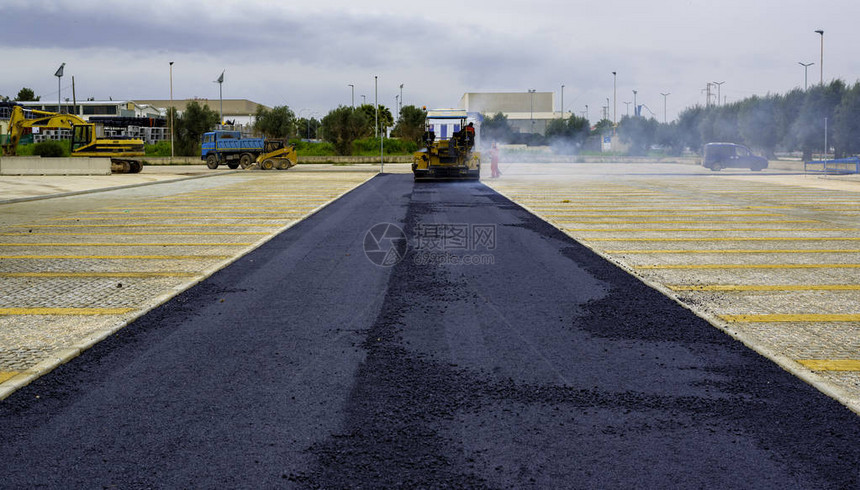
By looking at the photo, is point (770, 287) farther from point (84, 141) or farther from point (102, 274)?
point (84, 141)

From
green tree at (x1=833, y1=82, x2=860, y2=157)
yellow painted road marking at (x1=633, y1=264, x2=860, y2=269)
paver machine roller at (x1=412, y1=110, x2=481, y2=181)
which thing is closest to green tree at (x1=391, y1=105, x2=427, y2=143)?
green tree at (x1=833, y1=82, x2=860, y2=157)

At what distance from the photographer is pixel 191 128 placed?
72.2 m

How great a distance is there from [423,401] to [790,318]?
14.5 ft

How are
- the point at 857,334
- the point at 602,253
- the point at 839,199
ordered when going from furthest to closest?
1. the point at 839,199
2. the point at 602,253
3. the point at 857,334

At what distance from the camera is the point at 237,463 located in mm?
4141

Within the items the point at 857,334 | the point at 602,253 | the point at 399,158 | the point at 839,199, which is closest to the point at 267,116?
the point at 399,158

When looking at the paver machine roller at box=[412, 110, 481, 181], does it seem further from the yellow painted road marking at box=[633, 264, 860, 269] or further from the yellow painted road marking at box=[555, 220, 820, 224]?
the yellow painted road marking at box=[633, 264, 860, 269]

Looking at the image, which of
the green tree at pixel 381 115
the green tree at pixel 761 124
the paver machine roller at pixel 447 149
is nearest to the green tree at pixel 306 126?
the green tree at pixel 381 115

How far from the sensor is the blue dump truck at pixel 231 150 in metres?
45.1

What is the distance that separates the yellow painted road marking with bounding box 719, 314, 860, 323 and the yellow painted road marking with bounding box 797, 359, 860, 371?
4.51ft

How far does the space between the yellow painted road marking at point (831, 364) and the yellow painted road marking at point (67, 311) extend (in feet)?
21.1

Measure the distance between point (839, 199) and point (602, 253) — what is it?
14775mm

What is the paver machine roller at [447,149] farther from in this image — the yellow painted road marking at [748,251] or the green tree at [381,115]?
the green tree at [381,115]

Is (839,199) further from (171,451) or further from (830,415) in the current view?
(171,451)
